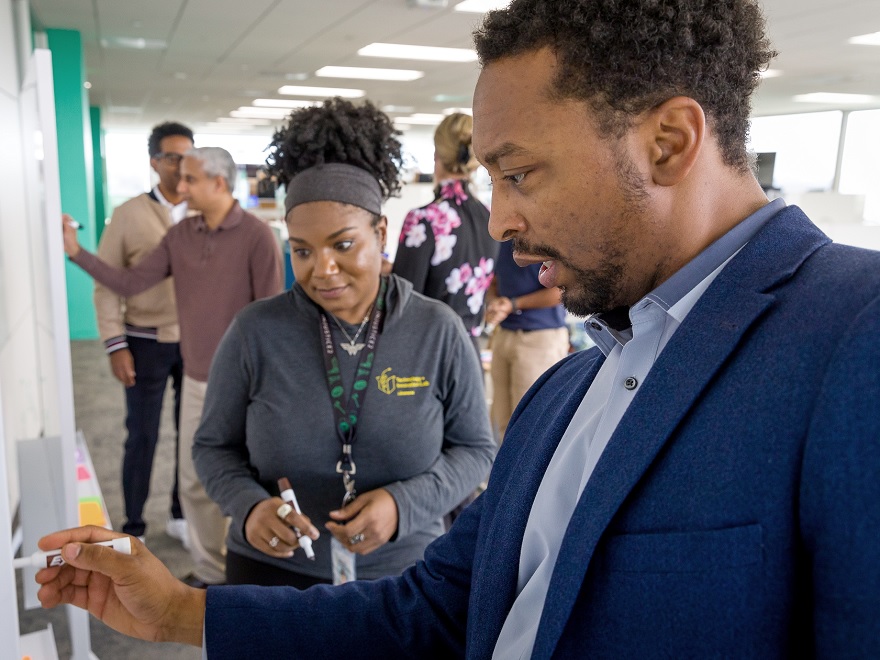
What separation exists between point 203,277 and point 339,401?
1.51 metres

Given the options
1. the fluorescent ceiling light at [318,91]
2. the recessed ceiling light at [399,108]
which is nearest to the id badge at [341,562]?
the fluorescent ceiling light at [318,91]

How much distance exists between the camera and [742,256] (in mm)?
667

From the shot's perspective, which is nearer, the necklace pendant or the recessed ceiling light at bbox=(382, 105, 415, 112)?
the necklace pendant

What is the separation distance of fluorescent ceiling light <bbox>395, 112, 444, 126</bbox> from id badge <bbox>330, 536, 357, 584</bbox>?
50.3ft

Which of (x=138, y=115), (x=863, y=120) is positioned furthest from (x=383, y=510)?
(x=138, y=115)

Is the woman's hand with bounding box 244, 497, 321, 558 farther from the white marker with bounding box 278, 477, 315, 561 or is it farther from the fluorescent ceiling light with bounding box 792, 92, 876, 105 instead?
the fluorescent ceiling light with bounding box 792, 92, 876, 105

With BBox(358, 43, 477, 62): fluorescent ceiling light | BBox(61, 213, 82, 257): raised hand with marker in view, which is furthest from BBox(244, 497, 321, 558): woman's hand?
BBox(358, 43, 477, 62): fluorescent ceiling light

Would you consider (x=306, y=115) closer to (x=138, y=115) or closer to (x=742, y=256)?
(x=742, y=256)

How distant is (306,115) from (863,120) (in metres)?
15.8

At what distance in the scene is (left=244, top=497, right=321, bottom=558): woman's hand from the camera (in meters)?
1.33

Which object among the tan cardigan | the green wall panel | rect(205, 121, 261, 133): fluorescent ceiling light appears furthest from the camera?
rect(205, 121, 261, 133): fluorescent ceiling light

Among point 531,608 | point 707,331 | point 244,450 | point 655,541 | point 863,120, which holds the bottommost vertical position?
point 244,450

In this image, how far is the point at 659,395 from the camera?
25.2 inches

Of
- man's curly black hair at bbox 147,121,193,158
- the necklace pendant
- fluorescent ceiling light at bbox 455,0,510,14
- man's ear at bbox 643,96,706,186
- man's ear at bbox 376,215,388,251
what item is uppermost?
fluorescent ceiling light at bbox 455,0,510,14
